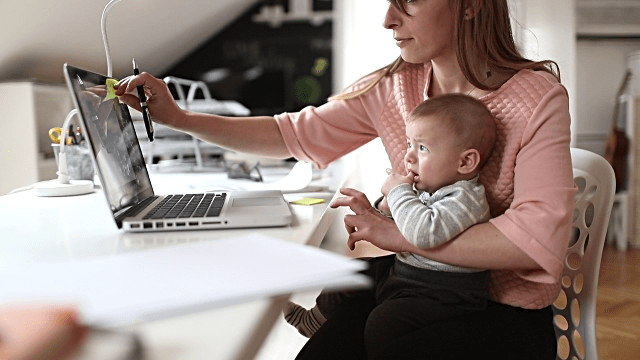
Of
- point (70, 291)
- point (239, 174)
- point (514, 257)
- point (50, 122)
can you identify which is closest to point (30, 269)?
point (70, 291)

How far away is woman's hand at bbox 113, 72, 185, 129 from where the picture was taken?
1.12 metres

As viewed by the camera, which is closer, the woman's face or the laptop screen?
the laptop screen

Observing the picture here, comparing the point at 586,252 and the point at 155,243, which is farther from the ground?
the point at 155,243

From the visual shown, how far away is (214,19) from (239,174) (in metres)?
3.56

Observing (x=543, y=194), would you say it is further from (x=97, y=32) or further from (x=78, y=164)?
(x=97, y=32)

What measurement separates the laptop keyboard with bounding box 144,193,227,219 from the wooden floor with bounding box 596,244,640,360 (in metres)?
1.63

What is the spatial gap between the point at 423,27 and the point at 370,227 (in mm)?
361

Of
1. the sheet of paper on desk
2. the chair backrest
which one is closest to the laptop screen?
the sheet of paper on desk

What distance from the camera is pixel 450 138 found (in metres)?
0.93

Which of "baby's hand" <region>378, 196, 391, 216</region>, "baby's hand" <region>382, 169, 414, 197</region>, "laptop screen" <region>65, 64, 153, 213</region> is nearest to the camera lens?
"laptop screen" <region>65, 64, 153, 213</region>

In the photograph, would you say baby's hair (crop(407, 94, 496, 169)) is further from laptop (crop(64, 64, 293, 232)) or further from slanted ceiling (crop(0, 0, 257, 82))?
slanted ceiling (crop(0, 0, 257, 82))

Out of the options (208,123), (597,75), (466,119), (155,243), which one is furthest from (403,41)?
(597,75)

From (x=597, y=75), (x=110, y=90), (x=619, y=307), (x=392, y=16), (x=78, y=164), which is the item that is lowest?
(x=619, y=307)

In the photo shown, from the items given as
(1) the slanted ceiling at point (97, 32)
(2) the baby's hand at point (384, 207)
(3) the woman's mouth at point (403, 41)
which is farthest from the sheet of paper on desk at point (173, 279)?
(1) the slanted ceiling at point (97, 32)
